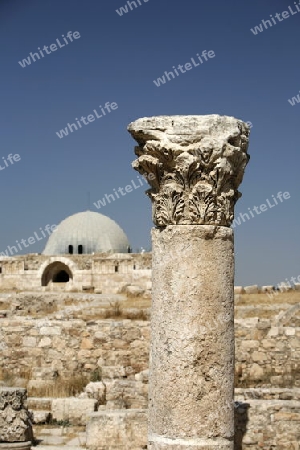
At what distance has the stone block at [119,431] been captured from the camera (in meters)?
7.69

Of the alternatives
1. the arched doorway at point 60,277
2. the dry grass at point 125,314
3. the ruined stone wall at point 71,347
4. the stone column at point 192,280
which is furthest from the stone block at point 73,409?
the arched doorway at point 60,277

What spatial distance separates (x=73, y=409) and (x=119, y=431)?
78.2 inches

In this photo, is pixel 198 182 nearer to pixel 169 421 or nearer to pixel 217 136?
pixel 217 136

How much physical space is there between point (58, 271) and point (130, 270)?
15.9ft

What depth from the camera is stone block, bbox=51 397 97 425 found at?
9500mm

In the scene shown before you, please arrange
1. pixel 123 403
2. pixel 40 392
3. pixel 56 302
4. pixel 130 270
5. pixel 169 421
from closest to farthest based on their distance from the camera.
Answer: pixel 169 421, pixel 123 403, pixel 40 392, pixel 56 302, pixel 130 270

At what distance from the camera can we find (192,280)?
17.1ft

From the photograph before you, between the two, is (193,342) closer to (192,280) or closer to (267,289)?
(192,280)

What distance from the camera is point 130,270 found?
83.3ft

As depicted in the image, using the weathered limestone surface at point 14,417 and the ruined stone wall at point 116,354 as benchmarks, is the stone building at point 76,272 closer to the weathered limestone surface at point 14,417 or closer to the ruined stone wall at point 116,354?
the ruined stone wall at point 116,354

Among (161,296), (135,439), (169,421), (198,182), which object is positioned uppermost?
(198,182)

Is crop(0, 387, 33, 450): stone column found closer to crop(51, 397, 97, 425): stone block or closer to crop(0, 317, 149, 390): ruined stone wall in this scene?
crop(51, 397, 97, 425): stone block

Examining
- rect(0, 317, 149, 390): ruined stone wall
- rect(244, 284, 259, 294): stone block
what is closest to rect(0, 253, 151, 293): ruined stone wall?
rect(244, 284, 259, 294): stone block

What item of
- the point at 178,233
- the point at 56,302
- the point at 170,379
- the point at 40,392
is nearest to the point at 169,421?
the point at 170,379
